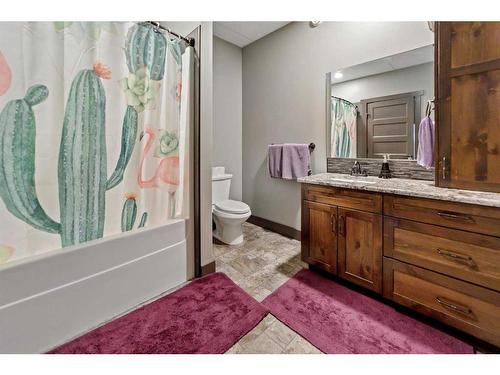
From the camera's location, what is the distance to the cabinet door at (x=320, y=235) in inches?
68.1

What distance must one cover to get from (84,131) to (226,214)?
Result: 144 cm

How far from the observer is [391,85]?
1889 mm

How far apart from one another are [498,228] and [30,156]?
2.26 meters

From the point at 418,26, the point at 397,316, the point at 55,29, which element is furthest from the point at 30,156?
the point at 418,26

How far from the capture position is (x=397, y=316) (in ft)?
4.66

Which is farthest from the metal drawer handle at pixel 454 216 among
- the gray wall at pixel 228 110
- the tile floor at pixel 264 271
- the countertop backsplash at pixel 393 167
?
the gray wall at pixel 228 110

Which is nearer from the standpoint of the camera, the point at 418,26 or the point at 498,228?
the point at 498,228

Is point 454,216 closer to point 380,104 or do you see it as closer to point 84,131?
point 380,104

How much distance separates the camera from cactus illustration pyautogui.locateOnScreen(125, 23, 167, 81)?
1.38 metres

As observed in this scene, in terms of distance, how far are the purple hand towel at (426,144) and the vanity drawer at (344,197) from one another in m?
0.50

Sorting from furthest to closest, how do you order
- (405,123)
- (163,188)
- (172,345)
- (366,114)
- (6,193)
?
(366,114)
(405,123)
(163,188)
(172,345)
(6,193)

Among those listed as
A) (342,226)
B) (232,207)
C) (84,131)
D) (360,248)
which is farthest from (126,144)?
(360,248)

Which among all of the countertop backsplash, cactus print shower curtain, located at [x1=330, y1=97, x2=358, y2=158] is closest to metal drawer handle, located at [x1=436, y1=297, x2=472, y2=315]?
the countertop backsplash

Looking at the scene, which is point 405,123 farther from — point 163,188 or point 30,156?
point 30,156
